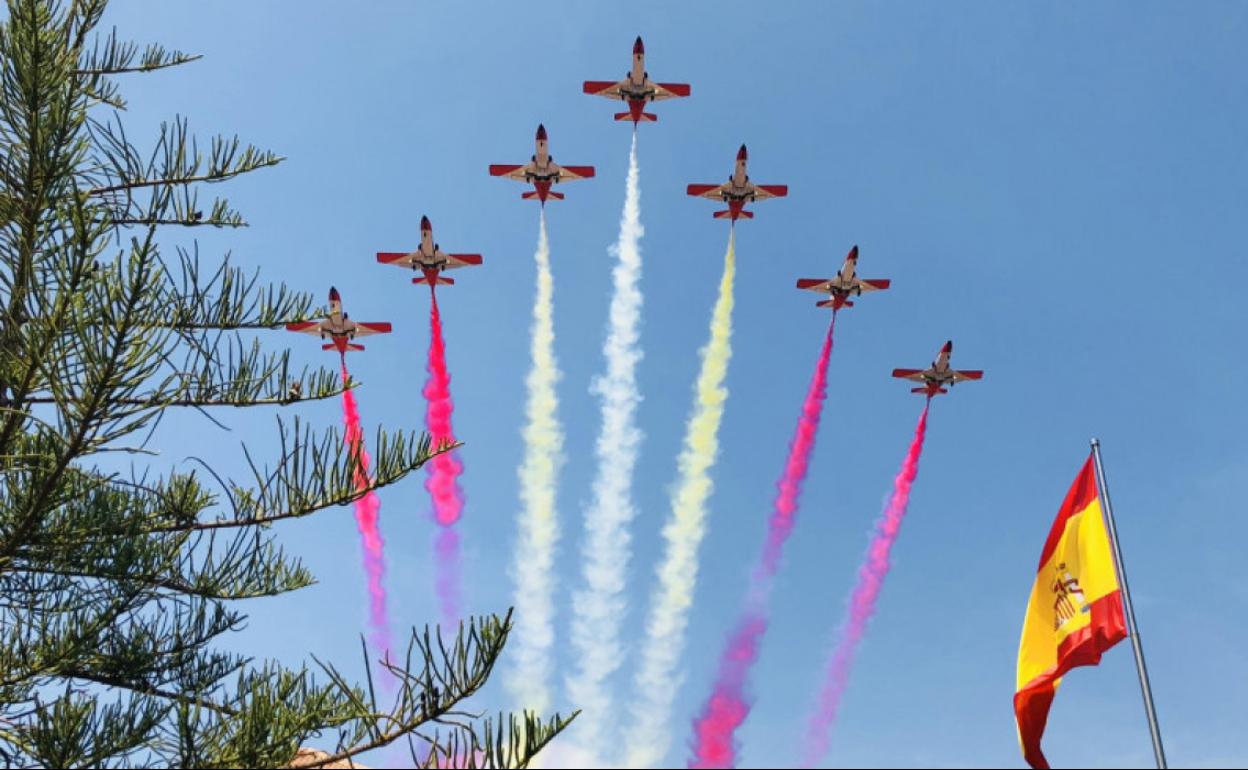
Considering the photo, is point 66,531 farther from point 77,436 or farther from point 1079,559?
point 1079,559

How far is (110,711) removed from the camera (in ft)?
38.2

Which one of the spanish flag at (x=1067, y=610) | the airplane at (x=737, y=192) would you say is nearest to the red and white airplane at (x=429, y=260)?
the airplane at (x=737, y=192)

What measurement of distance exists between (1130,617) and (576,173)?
3232 cm

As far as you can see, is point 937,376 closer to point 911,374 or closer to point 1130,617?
point 911,374

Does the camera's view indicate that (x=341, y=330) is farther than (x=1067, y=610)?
Yes

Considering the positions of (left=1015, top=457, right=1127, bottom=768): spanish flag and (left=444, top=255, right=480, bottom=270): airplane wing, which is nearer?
(left=1015, top=457, right=1127, bottom=768): spanish flag

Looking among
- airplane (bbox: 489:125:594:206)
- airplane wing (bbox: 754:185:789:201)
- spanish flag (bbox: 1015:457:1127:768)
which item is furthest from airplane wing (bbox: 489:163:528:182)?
spanish flag (bbox: 1015:457:1127:768)

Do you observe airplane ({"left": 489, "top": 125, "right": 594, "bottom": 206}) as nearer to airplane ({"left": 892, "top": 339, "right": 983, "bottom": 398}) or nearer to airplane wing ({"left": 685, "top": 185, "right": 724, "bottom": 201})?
airplane wing ({"left": 685, "top": 185, "right": 724, "bottom": 201})

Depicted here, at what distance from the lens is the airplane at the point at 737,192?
4531 cm

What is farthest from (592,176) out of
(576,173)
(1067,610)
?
(1067,610)

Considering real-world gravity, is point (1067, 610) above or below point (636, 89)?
below

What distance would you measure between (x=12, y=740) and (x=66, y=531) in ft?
7.62

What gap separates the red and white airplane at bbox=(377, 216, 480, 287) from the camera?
43781 mm

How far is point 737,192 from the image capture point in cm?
4559
